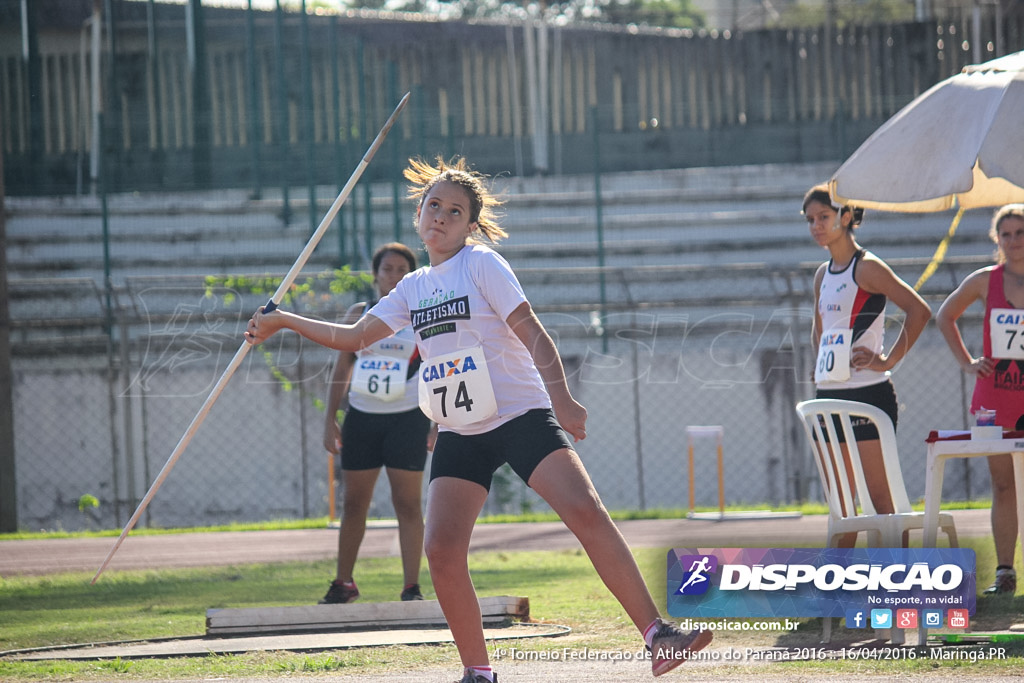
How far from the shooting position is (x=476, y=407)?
4359mm

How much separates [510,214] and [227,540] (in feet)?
25.1

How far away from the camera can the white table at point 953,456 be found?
530 centimetres

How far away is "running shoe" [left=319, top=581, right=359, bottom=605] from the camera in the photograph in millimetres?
6824

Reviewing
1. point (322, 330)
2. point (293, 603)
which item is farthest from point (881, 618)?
point (293, 603)

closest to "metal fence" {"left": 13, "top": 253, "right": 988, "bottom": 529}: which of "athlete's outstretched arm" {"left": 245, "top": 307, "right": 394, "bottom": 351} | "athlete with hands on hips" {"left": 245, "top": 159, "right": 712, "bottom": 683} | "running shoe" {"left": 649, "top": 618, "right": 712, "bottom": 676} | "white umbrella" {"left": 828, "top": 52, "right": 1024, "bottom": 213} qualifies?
"white umbrella" {"left": 828, "top": 52, "right": 1024, "bottom": 213}

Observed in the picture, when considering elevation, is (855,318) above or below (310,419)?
above

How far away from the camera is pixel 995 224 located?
676 cm

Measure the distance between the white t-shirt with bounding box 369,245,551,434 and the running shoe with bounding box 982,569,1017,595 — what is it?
3.10 m

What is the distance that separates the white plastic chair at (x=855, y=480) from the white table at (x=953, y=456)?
0.08 metres

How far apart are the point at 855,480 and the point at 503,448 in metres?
2.13

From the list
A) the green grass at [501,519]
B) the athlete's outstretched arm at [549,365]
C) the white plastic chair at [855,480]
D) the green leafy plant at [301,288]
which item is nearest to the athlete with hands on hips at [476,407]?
the athlete's outstretched arm at [549,365]

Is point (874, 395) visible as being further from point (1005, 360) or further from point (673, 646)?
point (673, 646)

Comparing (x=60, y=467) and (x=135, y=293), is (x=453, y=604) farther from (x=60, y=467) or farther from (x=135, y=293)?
(x=60, y=467)

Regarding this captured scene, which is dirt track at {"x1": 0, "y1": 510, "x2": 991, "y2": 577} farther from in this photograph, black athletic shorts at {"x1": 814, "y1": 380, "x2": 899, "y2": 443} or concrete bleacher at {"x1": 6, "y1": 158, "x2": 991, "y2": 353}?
concrete bleacher at {"x1": 6, "y1": 158, "x2": 991, "y2": 353}
